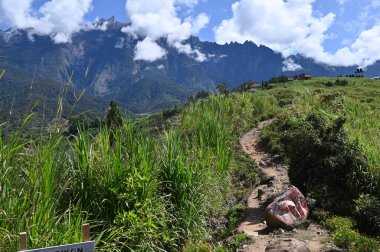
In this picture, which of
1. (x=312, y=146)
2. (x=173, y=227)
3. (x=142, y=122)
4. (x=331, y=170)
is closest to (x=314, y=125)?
(x=312, y=146)

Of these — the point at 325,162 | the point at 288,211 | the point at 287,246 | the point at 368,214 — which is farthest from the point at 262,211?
→ the point at 287,246

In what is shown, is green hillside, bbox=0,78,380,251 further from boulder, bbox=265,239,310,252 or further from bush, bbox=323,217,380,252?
boulder, bbox=265,239,310,252

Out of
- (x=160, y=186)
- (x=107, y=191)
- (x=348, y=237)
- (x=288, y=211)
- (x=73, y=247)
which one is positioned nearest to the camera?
(x=73, y=247)

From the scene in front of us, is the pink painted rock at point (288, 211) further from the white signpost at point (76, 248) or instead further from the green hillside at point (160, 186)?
the white signpost at point (76, 248)

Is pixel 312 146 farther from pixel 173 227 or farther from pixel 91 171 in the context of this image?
pixel 91 171

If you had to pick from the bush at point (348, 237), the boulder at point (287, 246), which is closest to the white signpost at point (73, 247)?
the boulder at point (287, 246)

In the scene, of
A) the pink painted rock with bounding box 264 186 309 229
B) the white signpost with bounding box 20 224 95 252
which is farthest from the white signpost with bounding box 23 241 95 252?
the pink painted rock with bounding box 264 186 309 229

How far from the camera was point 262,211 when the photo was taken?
8.78 metres

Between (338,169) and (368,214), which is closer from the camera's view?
(368,214)

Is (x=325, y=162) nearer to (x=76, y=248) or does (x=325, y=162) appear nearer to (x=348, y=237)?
(x=348, y=237)

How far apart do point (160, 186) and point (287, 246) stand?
2.21m

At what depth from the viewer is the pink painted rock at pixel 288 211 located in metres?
7.62

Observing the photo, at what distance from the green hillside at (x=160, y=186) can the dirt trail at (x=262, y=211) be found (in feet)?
0.93

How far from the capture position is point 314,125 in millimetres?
9852
